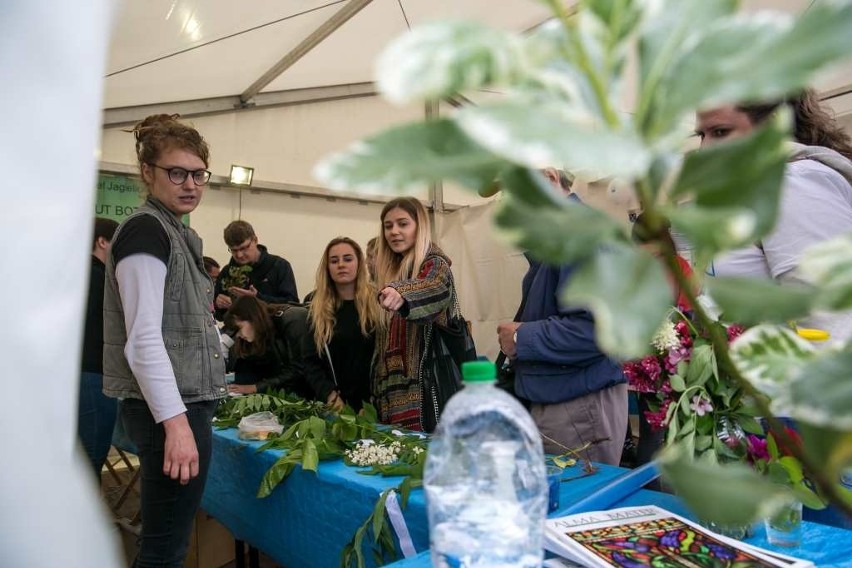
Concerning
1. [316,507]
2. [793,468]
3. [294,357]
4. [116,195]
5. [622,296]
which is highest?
[116,195]

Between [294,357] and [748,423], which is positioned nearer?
[748,423]

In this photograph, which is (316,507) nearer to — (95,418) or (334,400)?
(334,400)

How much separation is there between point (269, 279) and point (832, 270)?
362 centimetres

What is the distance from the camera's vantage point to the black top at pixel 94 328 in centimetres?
204

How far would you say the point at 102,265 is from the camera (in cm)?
224

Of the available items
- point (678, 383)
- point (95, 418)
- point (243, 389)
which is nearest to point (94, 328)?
point (95, 418)

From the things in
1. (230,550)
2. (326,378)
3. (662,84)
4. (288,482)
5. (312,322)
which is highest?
(662,84)

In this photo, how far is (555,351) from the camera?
150cm

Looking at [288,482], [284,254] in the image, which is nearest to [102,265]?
[288,482]

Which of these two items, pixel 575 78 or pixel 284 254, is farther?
pixel 284 254

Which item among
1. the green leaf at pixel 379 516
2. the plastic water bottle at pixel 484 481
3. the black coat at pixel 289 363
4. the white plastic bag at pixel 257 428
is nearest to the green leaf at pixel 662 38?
the plastic water bottle at pixel 484 481

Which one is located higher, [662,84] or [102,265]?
[662,84]

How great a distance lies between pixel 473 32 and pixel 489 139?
0.06 metres

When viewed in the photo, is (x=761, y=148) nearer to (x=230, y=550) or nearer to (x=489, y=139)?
(x=489, y=139)
